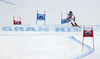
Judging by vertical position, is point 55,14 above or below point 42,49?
above

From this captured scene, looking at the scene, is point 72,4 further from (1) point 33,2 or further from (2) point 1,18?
(2) point 1,18

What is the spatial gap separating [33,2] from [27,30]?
245 inches

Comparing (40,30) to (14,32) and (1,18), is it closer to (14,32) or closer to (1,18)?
(14,32)

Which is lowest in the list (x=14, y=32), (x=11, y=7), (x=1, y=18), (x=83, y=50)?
(x=83, y=50)

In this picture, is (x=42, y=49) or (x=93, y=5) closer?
(x=42, y=49)

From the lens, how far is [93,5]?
14.6 meters

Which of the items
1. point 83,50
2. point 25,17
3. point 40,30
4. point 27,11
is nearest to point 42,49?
point 83,50

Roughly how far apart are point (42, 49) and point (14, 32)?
13.4 feet

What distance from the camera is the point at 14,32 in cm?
945

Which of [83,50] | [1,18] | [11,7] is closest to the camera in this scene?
[83,50]

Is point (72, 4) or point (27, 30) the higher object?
point (72, 4)

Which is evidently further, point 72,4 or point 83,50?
point 72,4

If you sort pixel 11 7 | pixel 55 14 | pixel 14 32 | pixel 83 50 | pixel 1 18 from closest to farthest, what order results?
pixel 83 50
pixel 14 32
pixel 1 18
pixel 55 14
pixel 11 7

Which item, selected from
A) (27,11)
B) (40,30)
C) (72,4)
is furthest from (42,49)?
(72,4)
